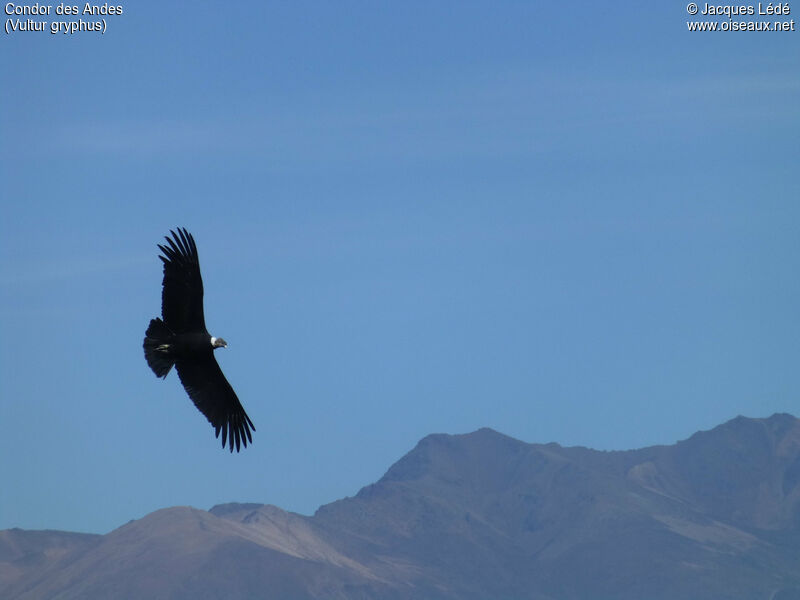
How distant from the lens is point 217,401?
44188 millimetres

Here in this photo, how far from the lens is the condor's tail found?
41.7 meters

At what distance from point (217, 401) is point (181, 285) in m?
4.22

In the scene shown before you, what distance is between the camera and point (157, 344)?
137 ft

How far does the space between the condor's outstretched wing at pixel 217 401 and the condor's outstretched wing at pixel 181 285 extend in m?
2.21

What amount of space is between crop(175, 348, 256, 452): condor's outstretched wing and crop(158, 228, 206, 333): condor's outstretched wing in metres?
2.21

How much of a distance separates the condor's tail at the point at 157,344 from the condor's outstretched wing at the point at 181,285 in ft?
0.78

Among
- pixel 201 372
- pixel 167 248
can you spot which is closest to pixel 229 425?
pixel 201 372

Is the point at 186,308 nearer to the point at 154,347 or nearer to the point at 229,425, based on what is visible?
the point at 154,347

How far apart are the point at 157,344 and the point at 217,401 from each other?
3.31 metres

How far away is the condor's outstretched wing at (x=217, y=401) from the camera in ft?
144

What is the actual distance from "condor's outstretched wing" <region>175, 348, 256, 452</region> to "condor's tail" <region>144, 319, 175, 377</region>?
1.92 metres

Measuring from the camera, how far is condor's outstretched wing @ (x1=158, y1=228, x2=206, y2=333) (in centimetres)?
4169

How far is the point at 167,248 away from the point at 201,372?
14.1 ft

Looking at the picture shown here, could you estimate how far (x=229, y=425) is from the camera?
144ft
